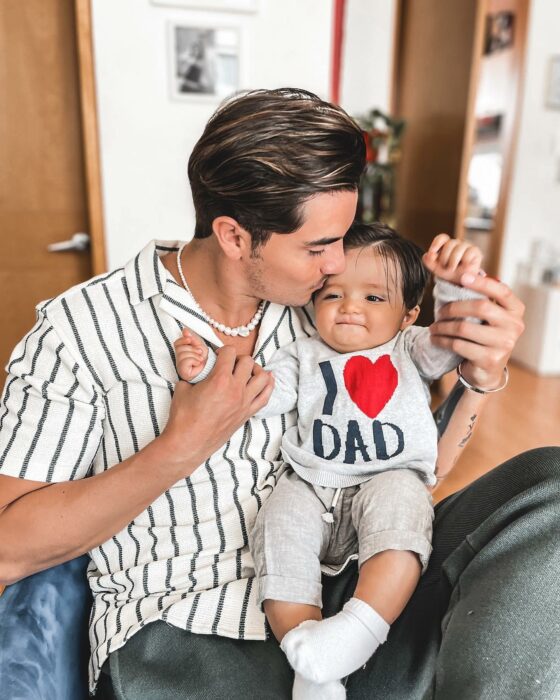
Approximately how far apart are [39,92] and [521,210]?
340 cm

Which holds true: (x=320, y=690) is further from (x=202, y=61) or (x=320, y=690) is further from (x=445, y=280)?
(x=202, y=61)

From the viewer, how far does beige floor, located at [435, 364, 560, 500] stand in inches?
109

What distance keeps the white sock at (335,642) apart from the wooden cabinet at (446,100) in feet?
9.46

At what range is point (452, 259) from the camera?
40.9 inches

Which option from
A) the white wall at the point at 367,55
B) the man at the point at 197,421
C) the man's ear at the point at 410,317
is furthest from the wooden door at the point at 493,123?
the man at the point at 197,421

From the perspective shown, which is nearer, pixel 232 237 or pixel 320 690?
pixel 320 690

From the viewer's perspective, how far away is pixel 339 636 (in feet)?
2.83

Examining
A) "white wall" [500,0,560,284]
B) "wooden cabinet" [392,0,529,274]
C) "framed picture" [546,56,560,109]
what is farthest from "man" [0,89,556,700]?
"framed picture" [546,56,560,109]

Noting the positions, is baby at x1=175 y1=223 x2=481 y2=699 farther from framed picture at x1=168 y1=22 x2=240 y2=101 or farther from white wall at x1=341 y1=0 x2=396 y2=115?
white wall at x1=341 y1=0 x2=396 y2=115

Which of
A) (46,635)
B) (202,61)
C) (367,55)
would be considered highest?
(367,55)

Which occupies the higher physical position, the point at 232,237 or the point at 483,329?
the point at 232,237

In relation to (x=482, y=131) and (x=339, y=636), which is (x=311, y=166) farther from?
(x=482, y=131)

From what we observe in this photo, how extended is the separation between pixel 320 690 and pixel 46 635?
0.43 meters

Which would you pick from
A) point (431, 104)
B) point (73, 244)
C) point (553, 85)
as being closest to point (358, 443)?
point (73, 244)
